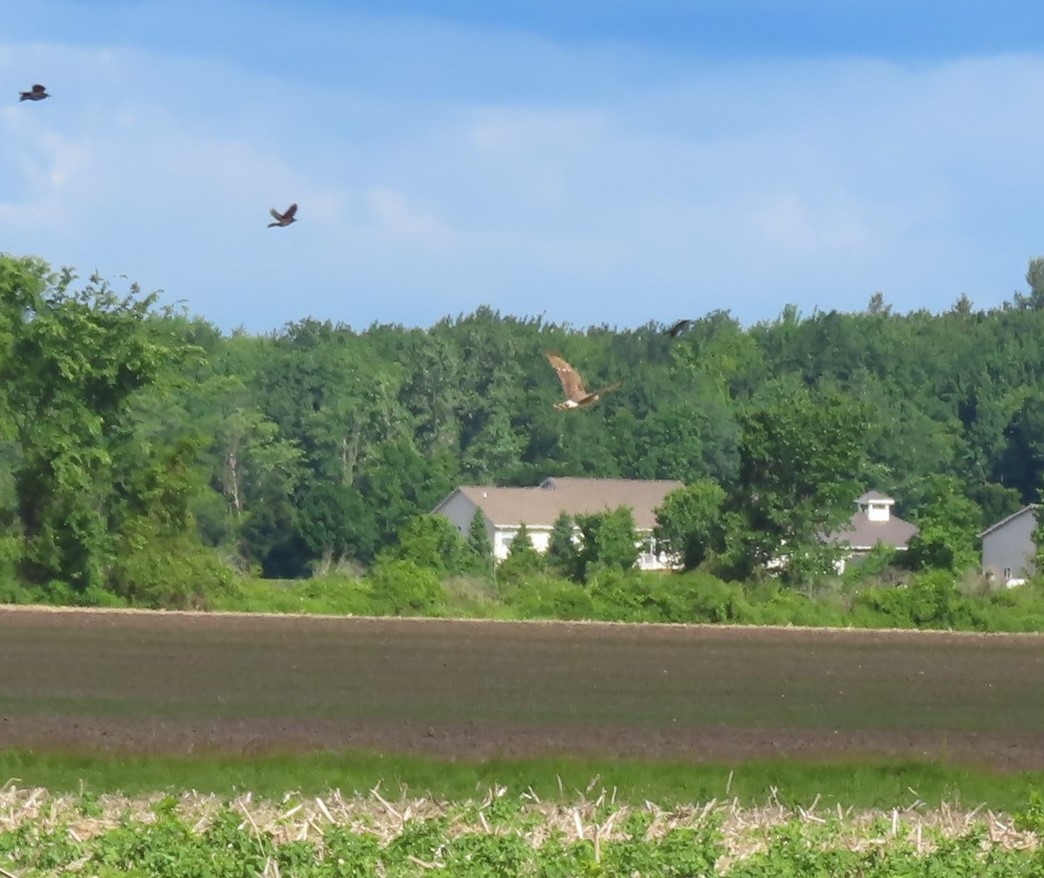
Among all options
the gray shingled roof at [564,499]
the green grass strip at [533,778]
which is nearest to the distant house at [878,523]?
the gray shingled roof at [564,499]

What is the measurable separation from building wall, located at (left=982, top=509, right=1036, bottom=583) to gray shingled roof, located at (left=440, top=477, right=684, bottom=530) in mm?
17204

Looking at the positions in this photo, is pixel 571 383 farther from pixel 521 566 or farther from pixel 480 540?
pixel 480 540

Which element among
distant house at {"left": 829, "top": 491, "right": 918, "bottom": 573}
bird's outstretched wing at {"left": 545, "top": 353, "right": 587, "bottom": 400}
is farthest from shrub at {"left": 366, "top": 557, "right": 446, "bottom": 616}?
distant house at {"left": 829, "top": 491, "right": 918, "bottom": 573}

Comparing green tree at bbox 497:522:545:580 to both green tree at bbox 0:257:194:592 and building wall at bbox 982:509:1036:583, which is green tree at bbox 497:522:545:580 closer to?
green tree at bbox 0:257:194:592

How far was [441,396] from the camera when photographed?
5881 inches

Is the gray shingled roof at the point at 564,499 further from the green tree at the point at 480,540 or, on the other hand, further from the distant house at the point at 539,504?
the green tree at the point at 480,540

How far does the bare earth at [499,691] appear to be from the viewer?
29578 millimetres

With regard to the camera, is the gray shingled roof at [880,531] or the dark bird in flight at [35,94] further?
the gray shingled roof at [880,531]

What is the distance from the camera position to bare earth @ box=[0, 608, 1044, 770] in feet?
97.0

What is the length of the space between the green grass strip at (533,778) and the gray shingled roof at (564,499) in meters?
94.5

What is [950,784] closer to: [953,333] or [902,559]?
[902,559]

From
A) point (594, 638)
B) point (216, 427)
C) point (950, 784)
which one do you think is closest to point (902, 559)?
point (594, 638)

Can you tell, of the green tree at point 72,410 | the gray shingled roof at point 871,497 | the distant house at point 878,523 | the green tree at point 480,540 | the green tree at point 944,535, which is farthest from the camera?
the gray shingled roof at point 871,497

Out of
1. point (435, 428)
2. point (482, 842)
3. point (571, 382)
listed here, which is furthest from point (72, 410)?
point (435, 428)
